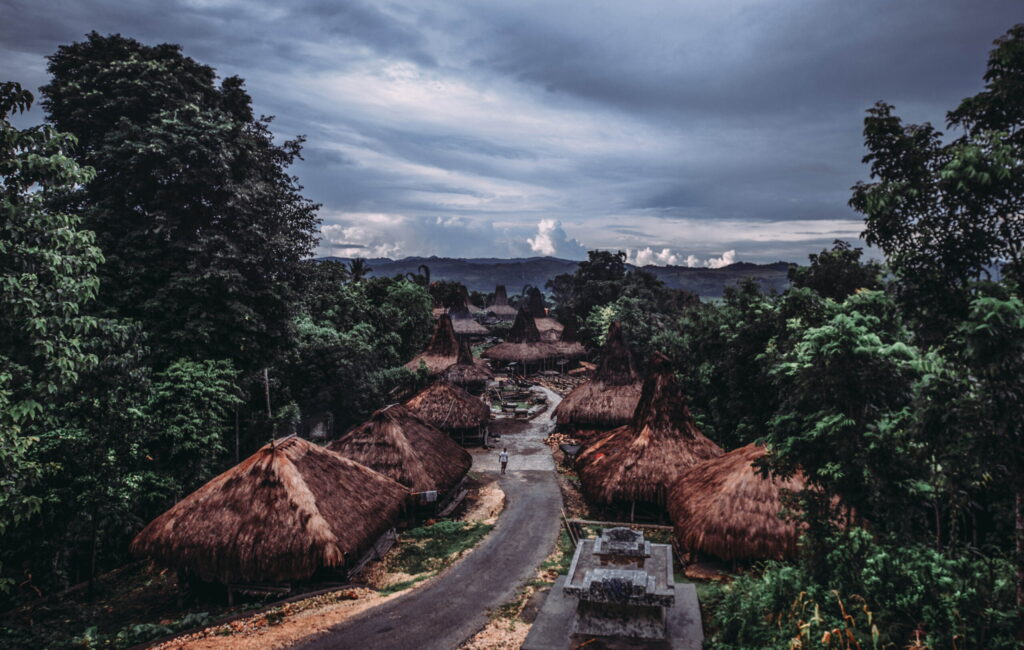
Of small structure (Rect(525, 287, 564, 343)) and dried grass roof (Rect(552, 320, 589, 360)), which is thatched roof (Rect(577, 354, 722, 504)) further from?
small structure (Rect(525, 287, 564, 343))

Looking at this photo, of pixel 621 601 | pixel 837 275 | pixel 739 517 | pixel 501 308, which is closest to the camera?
pixel 621 601

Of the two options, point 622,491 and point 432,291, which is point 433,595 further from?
point 432,291

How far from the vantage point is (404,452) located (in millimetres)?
18828

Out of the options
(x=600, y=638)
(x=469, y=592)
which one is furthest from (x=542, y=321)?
(x=600, y=638)

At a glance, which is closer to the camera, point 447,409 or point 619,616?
point 619,616

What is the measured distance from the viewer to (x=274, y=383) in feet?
75.0

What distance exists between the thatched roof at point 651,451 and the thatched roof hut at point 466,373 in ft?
55.9

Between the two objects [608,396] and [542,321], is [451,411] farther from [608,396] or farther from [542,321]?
[542,321]

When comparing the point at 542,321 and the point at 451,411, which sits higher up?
the point at 542,321

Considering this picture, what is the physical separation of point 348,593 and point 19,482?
24.2 ft

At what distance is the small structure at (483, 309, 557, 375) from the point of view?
157 ft

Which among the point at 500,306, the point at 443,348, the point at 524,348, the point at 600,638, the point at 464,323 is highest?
the point at 500,306

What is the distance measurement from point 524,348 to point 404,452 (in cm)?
3023

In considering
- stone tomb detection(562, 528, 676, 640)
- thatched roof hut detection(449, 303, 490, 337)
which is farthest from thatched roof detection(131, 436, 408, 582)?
thatched roof hut detection(449, 303, 490, 337)
